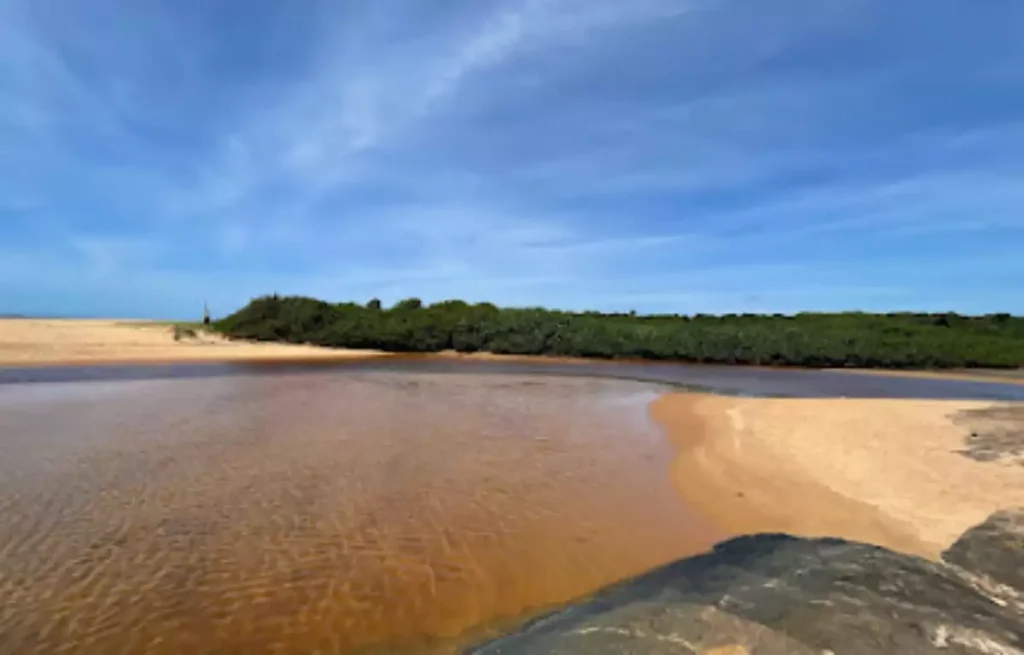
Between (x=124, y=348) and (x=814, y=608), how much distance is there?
2606 cm

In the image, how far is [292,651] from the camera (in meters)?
3.53

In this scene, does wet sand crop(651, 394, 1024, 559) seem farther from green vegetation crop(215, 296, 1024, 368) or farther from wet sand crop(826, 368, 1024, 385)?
green vegetation crop(215, 296, 1024, 368)

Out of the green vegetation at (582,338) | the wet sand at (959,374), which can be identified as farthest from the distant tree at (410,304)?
the wet sand at (959,374)

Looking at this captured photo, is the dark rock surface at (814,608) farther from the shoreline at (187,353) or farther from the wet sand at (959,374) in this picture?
the wet sand at (959,374)

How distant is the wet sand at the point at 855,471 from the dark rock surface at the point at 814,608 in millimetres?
1308

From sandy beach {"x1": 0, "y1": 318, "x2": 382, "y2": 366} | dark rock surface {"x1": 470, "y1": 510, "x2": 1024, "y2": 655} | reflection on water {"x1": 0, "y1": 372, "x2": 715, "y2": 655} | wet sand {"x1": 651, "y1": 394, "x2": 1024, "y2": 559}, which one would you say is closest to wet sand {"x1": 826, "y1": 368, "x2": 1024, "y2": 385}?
wet sand {"x1": 651, "y1": 394, "x2": 1024, "y2": 559}

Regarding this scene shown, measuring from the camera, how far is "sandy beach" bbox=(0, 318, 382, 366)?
2077 cm

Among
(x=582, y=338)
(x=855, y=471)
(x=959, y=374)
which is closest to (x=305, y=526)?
(x=855, y=471)

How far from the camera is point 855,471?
7324 millimetres

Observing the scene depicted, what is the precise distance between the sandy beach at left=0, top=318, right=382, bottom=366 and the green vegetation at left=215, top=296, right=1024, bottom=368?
6.16 feet

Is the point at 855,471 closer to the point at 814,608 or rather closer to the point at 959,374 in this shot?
the point at 814,608

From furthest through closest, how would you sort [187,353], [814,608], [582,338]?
[582,338]
[187,353]
[814,608]

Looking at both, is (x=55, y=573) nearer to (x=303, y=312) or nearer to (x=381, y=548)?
(x=381, y=548)

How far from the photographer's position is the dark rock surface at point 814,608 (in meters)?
2.74
